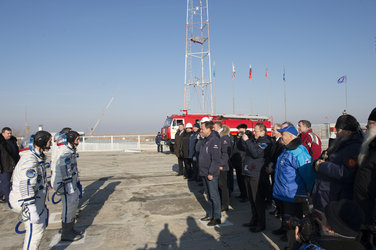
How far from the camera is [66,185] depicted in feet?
13.9

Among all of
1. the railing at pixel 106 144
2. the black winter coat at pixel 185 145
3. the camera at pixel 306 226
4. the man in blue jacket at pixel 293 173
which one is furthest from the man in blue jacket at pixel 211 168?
the railing at pixel 106 144

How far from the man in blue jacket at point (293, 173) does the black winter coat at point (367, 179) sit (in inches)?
41.4

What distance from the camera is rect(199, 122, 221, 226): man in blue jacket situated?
5.00 meters

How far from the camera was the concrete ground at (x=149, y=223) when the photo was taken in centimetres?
425

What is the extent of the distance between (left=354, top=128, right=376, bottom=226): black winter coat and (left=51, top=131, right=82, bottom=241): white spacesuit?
4014 mm

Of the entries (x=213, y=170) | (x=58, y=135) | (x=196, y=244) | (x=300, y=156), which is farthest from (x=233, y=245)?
(x=58, y=135)

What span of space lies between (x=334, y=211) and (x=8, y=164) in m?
7.46

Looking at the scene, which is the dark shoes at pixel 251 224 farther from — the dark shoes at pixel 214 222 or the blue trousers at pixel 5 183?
the blue trousers at pixel 5 183

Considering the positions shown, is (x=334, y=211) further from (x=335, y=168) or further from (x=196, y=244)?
(x=196, y=244)

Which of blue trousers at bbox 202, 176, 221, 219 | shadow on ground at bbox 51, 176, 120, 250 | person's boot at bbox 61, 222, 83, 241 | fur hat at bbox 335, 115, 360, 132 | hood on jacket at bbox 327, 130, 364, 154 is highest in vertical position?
fur hat at bbox 335, 115, 360, 132

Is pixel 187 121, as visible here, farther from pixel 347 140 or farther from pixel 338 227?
pixel 338 227

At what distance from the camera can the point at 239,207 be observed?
6.20 metres

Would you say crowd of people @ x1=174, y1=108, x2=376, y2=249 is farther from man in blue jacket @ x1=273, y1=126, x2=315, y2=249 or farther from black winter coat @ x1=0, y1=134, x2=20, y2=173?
black winter coat @ x1=0, y1=134, x2=20, y2=173

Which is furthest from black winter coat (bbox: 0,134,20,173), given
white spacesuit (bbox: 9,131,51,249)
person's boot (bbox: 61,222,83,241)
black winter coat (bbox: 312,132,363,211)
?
black winter coat (bbox: 312,132,363,211)
